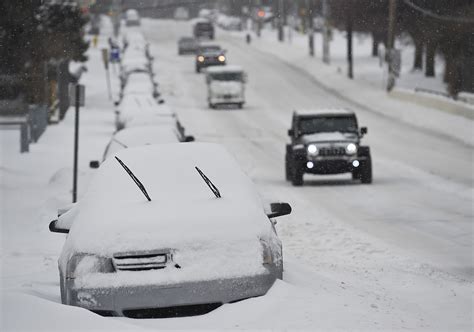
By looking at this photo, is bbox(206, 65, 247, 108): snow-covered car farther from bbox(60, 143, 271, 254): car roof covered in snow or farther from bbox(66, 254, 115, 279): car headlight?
bbox(66, 254, 115, 279): car headlight


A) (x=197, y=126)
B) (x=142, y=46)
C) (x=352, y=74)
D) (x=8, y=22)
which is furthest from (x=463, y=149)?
(x=142, y=46)

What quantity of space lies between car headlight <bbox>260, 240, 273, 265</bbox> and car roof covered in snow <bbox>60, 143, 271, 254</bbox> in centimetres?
9

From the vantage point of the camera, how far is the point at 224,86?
53.8 meters

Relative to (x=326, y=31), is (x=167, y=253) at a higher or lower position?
lower

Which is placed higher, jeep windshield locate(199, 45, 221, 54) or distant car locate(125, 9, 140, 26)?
distant car locate(125, 9, 140, 26)

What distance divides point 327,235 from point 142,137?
4897 mm

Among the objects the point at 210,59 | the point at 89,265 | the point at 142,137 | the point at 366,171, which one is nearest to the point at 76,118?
the point at 142,137

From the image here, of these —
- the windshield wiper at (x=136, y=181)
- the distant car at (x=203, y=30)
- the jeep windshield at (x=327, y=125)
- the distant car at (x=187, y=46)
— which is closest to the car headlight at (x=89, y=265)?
the windshield wiper at (x=136, y=181)

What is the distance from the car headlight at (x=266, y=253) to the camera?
29.8ft

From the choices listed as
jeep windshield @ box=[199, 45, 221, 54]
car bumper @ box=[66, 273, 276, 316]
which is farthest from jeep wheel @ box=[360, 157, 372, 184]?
jeep windshield @ box=[199, 45, 221, 54]

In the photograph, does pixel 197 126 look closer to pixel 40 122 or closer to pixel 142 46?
pixel 40 122

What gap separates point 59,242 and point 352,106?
4002 cm

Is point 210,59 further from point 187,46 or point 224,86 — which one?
point 224,86

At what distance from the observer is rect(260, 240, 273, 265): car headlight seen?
909 cm
